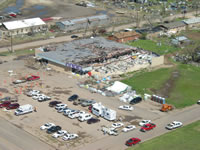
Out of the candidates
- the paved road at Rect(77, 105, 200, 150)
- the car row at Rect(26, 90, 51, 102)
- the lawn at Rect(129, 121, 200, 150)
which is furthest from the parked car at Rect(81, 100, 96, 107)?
the lawn at Rect(129, 121, 200, 150)

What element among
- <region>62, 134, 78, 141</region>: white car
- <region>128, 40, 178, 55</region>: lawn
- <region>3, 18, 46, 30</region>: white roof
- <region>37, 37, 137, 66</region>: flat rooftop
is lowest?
<region>62, 134, 78, 141</region>: white car

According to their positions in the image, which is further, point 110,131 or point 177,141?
point 110,131

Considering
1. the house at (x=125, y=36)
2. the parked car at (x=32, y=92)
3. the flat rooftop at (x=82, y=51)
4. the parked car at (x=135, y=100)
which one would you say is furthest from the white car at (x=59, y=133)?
the house at (x=125, y=36)

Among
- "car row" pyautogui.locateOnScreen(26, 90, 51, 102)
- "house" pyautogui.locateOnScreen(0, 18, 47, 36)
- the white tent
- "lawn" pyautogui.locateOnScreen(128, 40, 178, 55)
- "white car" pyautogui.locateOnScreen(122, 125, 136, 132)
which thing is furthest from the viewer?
"house" pyautogui.locateOnScreen(0, 18, 47, 36)

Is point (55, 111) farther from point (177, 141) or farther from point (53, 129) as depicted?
point (177, 141)

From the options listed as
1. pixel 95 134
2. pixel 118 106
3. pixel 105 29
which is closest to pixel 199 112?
pixel 118 106

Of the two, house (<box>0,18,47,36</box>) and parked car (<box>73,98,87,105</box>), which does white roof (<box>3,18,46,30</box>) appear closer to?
house (<box>0,18,47,36</box>)

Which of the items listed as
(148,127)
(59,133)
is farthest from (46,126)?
(148,127)
